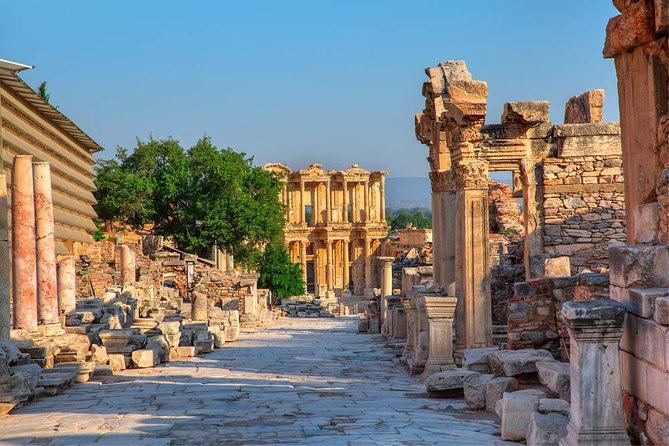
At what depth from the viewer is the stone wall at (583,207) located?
17.4 meters

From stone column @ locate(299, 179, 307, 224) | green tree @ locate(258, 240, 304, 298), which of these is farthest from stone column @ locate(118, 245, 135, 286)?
stone column @ locate(299, 179, 307, 224)

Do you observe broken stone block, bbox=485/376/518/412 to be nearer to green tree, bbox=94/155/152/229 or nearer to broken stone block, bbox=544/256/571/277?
broken stone block, bbox=544/256/571/277

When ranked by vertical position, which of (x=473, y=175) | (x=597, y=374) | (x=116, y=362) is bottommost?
(x=116, y=362)

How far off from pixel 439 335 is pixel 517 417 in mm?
5774

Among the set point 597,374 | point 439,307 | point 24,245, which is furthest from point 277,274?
point 597,374

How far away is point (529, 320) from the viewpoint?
10680 millimetres

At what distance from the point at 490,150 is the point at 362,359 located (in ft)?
16.4

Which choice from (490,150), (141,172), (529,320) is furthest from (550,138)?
(141,172)

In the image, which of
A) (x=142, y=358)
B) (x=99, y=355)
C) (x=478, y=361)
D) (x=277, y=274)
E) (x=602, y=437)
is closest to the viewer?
(x=602, y=437)

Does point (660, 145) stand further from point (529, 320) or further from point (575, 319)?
point (529, 320)

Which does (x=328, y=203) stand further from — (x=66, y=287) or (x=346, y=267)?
(x=66, y=287)

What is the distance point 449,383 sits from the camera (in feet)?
34.7

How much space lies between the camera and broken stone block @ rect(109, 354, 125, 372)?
15641mm

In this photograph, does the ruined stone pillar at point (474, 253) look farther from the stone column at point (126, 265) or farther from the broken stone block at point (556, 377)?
the stone column at point (126, 265)
